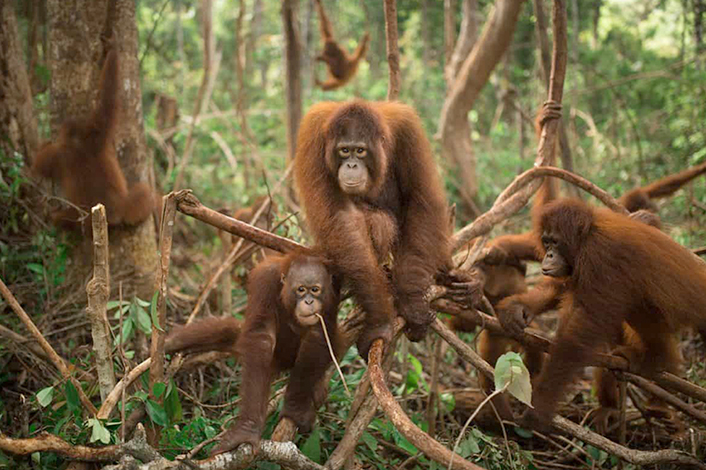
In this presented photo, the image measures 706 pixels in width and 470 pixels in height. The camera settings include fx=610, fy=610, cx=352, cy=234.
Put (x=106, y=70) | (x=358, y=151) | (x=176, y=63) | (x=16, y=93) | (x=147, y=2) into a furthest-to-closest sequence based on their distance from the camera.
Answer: (x=176, y=63) → (x=147, y=2) → (x=16, y=93) → (x=106, y=70) → (x=358, y=151)

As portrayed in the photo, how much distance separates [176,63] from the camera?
46.4ft

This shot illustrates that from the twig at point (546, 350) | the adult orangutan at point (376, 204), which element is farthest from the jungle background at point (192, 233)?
the adult orangutan at point (376, 204)

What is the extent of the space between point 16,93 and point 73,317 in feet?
6.44

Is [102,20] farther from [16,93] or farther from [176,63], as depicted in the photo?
[176,63]

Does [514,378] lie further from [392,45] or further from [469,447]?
[392,45]

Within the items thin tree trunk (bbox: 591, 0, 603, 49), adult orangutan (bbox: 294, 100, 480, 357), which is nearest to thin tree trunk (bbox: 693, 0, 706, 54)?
thin tree trunk (bbox: 591, 0, 603, 49)

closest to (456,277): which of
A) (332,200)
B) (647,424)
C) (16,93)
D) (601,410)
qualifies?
(332,200)

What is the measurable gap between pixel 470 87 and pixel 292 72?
Answer: 2.74m

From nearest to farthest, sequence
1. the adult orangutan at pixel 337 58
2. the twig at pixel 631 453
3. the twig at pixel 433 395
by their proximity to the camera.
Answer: the twig at pixel 631 453
the twig at pixel 433 395
the adult orangutan at pixel 337 58

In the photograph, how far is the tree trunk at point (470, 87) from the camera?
7.82 meters

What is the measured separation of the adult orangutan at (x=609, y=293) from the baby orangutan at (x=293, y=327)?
1.05 m

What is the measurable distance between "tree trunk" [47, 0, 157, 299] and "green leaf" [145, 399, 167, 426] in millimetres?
1716

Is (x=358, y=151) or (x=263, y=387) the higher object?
(x=358, y=151)

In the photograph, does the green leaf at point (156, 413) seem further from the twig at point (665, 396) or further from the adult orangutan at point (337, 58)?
the adult orangutan at point (337, 58)
